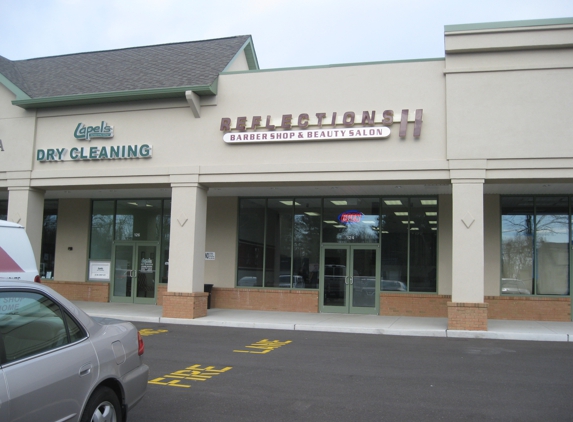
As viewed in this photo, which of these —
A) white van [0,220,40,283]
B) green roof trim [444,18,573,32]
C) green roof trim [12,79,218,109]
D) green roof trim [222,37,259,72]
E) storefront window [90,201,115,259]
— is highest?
green roof trim [222,37,259,72]

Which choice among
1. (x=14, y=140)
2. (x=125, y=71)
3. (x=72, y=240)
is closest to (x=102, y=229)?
(x=72, y=240)

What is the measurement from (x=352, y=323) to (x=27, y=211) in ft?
36.4

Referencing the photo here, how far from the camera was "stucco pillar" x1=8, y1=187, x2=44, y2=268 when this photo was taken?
18.1 metres

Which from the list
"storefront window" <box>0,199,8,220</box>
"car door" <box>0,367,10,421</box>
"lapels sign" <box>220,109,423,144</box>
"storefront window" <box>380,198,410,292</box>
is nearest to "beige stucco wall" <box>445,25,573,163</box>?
"lapels sign" <box>220,109,423,144</box>

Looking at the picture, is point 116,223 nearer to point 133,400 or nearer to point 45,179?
point 45,179

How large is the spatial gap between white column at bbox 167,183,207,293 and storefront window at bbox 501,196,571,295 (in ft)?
30.6

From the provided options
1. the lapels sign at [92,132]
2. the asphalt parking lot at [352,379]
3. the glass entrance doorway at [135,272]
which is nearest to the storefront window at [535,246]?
the asphalt parking lot at [352,379]

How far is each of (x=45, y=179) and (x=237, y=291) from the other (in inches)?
287

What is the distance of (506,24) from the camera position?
14.4 metres

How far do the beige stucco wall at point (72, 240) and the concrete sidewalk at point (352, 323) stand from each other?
126 inches

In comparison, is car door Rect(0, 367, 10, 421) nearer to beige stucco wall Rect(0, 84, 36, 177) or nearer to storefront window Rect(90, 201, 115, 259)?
beige stucco wall Rect(0, 84, 36, 177)

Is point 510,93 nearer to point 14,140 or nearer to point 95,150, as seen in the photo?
point 95,150

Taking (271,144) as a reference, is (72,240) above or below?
below

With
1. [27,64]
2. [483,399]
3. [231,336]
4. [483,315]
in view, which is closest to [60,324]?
[483,399]
